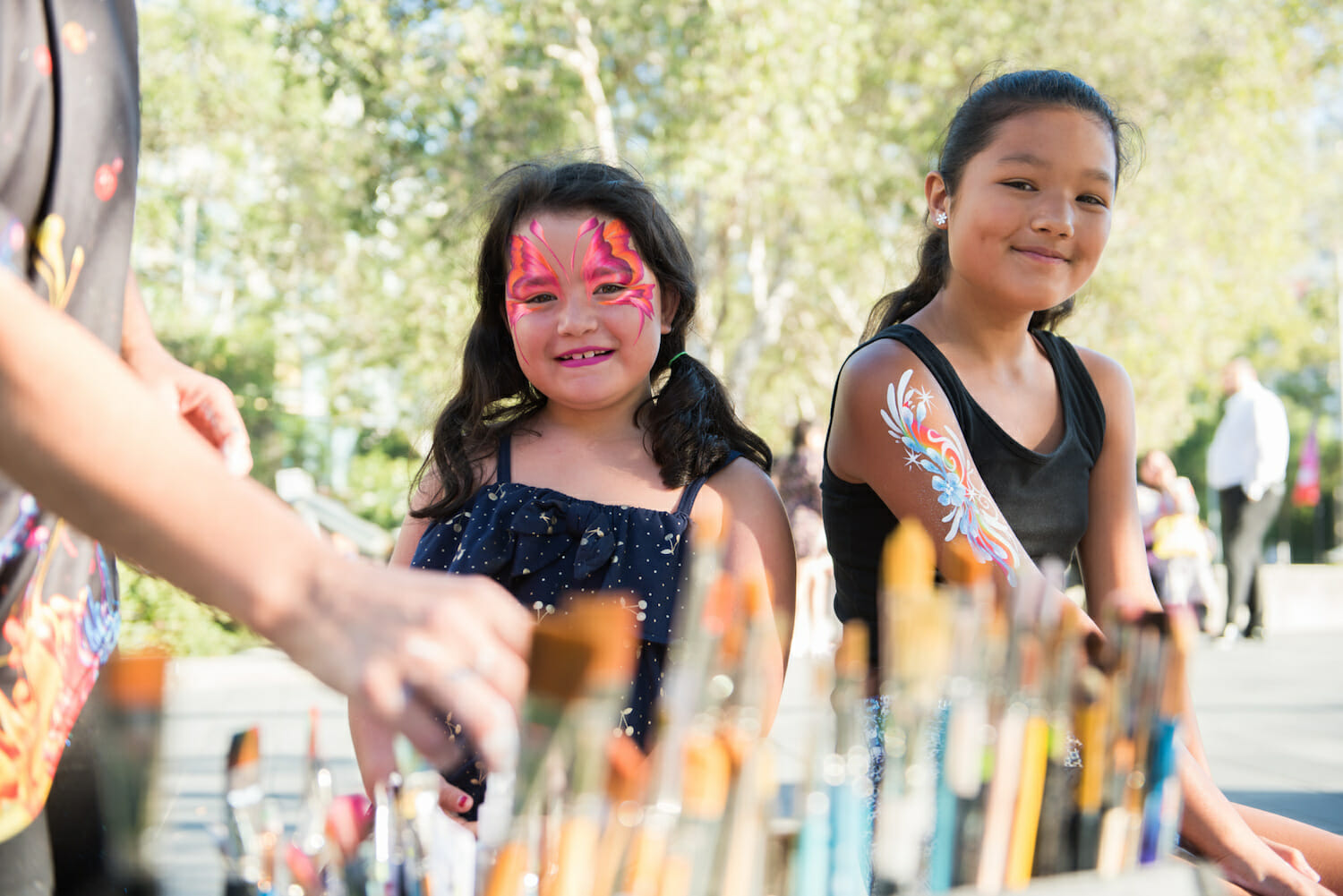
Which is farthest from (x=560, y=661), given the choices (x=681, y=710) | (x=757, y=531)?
(x=757, y=531)

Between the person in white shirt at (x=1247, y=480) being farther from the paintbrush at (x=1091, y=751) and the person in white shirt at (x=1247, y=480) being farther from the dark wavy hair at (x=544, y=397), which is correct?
the paintbrush at (x=1091, y=751)

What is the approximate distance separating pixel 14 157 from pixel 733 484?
145cm

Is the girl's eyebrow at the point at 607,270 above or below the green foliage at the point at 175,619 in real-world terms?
above

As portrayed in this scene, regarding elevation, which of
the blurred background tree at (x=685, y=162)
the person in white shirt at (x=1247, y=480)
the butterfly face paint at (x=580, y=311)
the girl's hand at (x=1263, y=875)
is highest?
the blurred background tree at (x=685, y=162)

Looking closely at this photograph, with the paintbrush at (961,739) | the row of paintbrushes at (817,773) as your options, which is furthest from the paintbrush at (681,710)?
the paintbrush at (961,739)

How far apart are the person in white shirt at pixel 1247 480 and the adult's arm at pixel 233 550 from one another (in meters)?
9.38

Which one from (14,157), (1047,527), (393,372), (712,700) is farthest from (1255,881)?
(393,372)

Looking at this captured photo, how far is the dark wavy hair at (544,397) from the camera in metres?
2.33

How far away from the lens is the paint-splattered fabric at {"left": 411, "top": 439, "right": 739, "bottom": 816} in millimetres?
2109

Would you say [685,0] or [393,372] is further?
[393,372]

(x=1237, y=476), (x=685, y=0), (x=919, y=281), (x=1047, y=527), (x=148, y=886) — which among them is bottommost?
(x=148, y=886)

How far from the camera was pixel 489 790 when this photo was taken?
2.84 ft

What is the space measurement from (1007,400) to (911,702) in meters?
1.23

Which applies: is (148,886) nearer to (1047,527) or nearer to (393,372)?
(1047,527)
